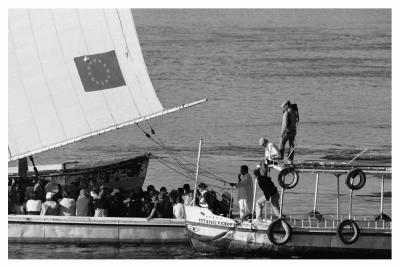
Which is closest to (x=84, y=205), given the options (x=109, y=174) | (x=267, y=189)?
Answer: (x=109, y=174)

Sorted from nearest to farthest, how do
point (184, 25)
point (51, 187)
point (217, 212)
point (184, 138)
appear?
point (217, 212) < point (51, 187) < point (184, 138) < point (184, 25)

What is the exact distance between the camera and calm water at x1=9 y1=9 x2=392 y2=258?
41.2 meters

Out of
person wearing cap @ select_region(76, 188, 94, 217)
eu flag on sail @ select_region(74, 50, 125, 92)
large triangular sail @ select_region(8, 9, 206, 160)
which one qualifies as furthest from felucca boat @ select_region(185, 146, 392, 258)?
eu flag on sail @ select_region(74, 50, 125, 92)

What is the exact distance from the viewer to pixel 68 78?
31.7m

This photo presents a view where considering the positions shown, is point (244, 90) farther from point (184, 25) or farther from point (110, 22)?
point (110, 22)

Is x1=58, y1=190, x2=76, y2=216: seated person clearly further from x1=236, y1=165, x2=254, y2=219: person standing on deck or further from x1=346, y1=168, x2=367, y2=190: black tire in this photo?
x1=346, y1=168, x2=367, y2=190: black tire

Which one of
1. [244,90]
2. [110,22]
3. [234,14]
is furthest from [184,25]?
[110,22]

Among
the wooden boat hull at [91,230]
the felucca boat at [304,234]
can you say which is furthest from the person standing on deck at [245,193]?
the wooden boat hull at [91,230]

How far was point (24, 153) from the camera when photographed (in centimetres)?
3122

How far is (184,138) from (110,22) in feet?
45.3

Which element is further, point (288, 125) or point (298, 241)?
point (288, 125)

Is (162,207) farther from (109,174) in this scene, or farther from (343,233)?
(343,233)

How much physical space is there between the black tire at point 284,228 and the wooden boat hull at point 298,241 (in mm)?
97

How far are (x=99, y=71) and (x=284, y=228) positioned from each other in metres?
6.96
